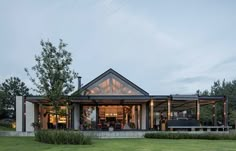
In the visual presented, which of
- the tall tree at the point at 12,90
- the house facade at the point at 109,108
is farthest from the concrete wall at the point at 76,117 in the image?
the tall tree at the point at 12,90

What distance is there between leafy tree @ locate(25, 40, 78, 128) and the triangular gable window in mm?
4671

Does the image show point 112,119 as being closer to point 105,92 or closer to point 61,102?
point 105,92

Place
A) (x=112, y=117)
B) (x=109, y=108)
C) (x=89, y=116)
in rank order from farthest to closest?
(x=112, y=117) < (x=109, y=108) < (x=89, y=116)

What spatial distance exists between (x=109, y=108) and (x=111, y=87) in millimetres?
3137

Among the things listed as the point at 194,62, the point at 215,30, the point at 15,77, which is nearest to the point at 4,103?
the point at 15,77

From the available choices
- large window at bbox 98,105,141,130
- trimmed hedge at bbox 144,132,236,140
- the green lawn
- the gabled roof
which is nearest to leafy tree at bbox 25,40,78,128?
the gabled roof

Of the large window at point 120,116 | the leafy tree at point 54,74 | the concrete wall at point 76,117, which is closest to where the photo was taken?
the leafy tree at point 54,74

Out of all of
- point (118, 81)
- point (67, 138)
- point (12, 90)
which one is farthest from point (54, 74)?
point (12, 90)

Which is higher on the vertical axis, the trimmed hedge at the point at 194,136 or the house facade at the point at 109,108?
the house facade at the point at 109,108

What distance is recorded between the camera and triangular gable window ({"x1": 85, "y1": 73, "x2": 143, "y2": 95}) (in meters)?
28.1

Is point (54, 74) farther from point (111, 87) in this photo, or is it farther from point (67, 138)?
point (111, 87)

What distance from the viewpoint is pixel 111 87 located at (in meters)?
28.4

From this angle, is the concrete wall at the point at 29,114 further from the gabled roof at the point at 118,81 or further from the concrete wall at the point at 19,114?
the gabled roof at the point at 118,81

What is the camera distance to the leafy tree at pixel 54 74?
2281 centimetres
